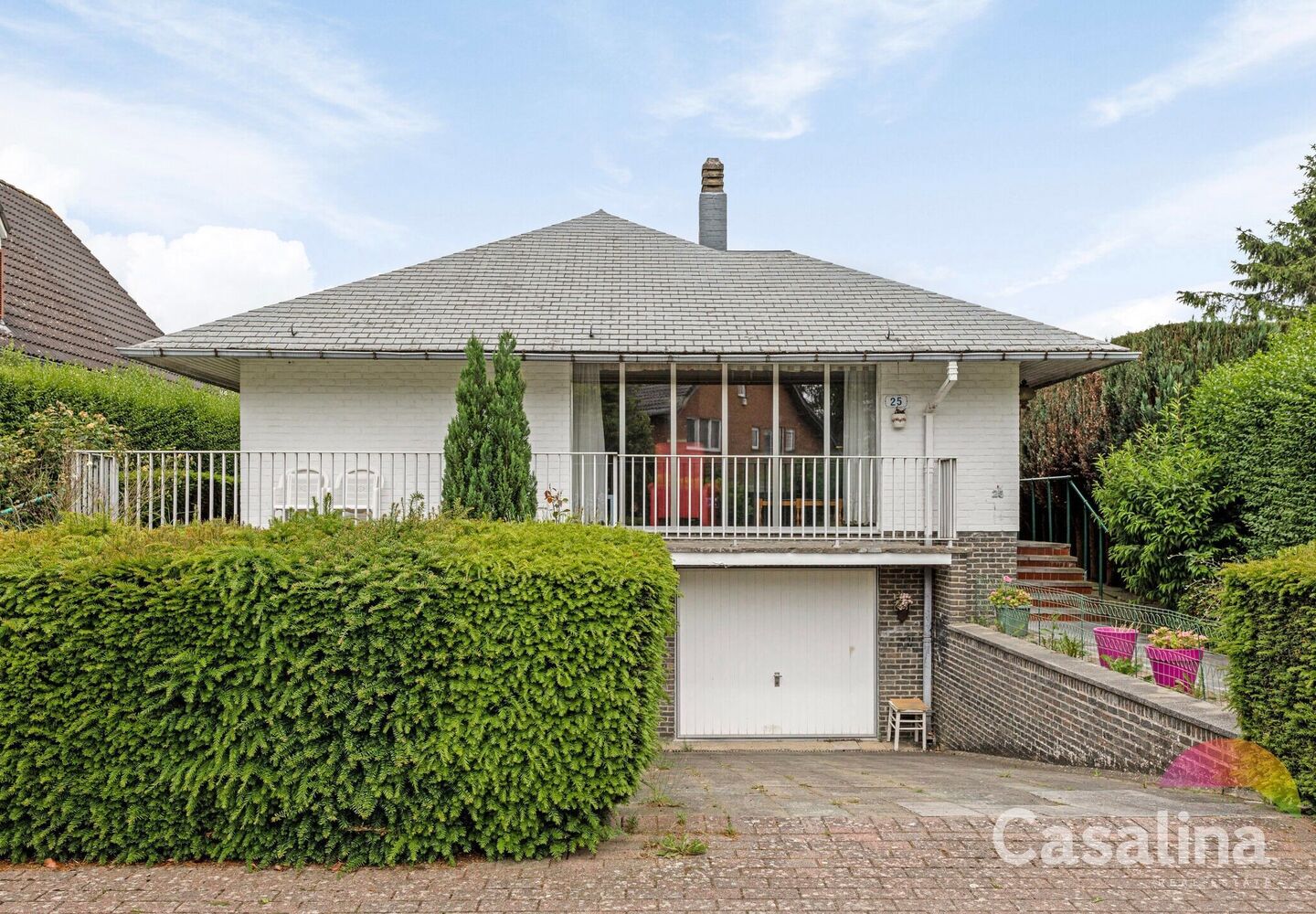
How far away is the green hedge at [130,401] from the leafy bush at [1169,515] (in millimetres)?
13484

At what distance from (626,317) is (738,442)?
7.41ft

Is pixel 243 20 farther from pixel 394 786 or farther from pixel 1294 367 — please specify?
pixel 1294 367

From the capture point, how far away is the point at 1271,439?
9.19 meters

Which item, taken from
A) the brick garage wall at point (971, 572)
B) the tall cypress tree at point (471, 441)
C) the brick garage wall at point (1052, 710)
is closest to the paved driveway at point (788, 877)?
the brick garage wall at point (1052, 710)

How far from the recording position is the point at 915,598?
34.1ft

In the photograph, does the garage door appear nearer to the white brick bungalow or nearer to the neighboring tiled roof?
the white brick bungalow

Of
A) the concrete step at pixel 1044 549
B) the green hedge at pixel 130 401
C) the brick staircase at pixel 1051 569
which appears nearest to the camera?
the green hedge at pixel 130 401

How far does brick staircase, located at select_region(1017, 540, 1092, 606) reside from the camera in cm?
1138

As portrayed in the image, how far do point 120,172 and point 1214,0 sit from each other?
65.0ft

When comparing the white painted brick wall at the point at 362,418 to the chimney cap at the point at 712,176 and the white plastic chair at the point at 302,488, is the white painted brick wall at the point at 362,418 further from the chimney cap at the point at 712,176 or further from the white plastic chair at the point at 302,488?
the chimney cap at the point at 712,176

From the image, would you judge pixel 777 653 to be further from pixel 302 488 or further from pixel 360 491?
pixel 302 488

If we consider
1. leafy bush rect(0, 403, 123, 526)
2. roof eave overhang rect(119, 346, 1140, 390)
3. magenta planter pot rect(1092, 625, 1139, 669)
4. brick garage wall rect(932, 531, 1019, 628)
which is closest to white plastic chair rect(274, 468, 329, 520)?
roof eave overhang rect(119, 346, 1140, 390)

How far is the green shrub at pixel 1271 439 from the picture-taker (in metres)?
8.80

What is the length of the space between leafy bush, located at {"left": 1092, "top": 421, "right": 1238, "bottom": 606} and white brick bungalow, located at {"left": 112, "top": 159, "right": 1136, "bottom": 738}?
4.65 feet
